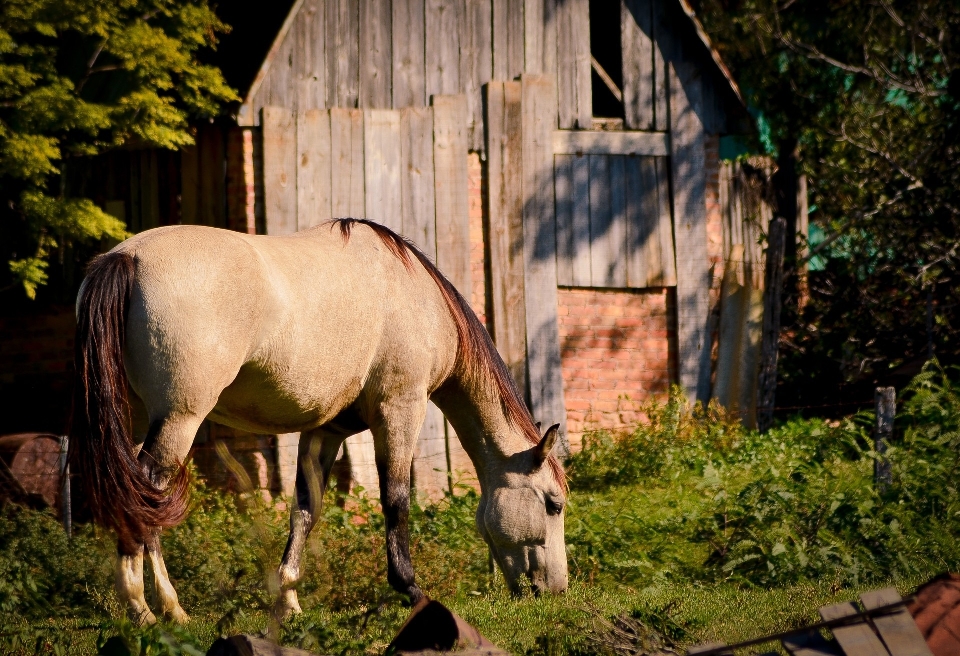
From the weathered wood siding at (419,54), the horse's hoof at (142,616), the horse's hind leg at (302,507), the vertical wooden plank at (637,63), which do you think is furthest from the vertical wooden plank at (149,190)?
the horse's hoof at (142,616)

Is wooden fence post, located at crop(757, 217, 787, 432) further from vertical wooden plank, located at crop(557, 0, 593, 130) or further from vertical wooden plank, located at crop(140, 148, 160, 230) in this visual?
vertical wooden plank, located at crop(140, 148, 160, 230)

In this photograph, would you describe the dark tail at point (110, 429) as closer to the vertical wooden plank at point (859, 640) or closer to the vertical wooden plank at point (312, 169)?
the vertical wooden plank at point (859, 640)

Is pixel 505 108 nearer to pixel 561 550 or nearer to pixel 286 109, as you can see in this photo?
pixel 286 109

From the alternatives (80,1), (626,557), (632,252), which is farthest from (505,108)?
(626,557)

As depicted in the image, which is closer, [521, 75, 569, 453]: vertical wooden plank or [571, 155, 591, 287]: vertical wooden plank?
[521, 75, 569, 453]: vertical wooden plank

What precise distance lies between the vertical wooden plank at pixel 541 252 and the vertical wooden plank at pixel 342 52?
5.23 feet

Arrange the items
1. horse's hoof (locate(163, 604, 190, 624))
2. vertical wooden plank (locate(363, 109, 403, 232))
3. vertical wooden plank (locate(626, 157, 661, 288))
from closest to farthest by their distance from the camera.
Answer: horse's hoof (locate(163, 604, 190, 624)) → vertical wooden plank (locate(363, 109, 403, 232)) → vertical wooden plank (locate(626, 157, 661, 288))

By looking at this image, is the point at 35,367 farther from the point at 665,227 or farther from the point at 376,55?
the point at 665,227

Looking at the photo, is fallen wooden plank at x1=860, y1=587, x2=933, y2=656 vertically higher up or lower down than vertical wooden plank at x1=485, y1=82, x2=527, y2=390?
lower down

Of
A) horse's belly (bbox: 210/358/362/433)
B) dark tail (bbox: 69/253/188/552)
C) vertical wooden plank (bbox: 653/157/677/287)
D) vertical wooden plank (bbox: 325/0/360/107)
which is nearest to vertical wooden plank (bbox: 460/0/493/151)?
vertical wooden plank (bbox: 325/0/360/107)

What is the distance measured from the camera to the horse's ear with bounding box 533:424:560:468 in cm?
665

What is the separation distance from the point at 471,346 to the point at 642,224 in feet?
15.6

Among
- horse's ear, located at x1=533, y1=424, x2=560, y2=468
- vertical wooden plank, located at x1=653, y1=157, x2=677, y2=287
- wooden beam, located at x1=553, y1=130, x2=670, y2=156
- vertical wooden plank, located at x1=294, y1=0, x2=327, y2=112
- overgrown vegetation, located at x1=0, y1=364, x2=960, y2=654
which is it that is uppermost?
vertical wooden plank, located at x1=294, y1=0, x2=327, y2=112

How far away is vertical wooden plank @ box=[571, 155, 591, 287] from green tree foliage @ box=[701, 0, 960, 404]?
3.55 m
